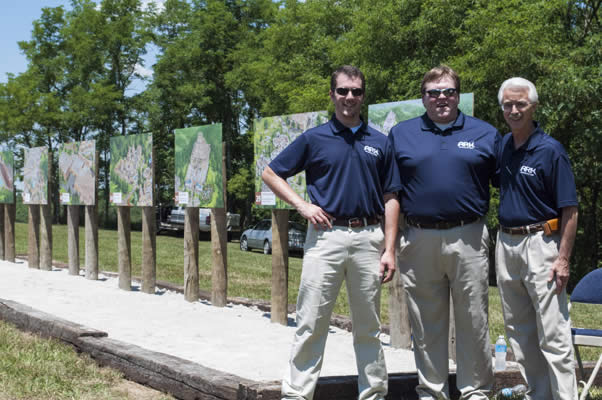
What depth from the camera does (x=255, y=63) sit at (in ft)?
111

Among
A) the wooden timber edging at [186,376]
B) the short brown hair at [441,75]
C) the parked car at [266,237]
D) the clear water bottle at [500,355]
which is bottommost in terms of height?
the parked car at [266,237]

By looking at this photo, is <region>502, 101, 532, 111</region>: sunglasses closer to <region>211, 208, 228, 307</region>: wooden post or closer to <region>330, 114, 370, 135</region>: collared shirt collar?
<region>330, 114, 370, 135</region>: collared shirt collar

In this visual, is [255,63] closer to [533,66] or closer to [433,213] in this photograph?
[533,66]

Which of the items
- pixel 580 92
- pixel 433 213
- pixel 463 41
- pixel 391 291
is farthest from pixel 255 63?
pixel 433 213

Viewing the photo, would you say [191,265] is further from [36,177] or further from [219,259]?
[36,177]

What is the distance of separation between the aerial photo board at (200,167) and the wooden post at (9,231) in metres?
6.72

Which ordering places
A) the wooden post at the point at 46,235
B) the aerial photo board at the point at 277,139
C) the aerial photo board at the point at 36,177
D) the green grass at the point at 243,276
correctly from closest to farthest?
1. the aerial photo board at the point at 277,139
2. the green grass at the point at 243,276
3. the wooden post at the point at 46,235
4. the aerial photo board at the point at 36,177

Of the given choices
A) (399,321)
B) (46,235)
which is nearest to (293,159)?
(399,321)

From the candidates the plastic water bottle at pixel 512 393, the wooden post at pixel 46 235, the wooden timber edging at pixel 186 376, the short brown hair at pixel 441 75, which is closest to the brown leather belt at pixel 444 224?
the short brown hair at pixel 441 75

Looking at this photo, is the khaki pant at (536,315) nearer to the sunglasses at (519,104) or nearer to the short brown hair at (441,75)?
the sunglasses at (519,104)

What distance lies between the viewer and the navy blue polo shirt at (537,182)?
4098mm

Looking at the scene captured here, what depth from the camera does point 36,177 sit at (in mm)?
14164

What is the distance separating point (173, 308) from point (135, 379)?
3.86m

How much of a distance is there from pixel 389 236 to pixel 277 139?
4505 millimetres
